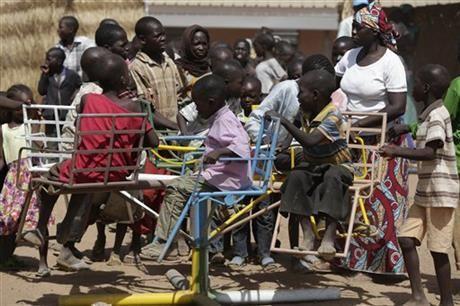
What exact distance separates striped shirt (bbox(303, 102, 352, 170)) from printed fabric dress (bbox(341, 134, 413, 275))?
4.17 feet

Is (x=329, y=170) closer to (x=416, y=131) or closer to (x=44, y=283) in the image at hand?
(x=416, y=131)

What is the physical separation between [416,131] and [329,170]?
79cm

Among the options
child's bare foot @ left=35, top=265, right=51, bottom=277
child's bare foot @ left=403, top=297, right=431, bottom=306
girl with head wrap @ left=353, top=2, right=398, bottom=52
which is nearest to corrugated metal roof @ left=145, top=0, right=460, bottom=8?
girl with head wrap @ left=353, top=2, right=398, bottom=52

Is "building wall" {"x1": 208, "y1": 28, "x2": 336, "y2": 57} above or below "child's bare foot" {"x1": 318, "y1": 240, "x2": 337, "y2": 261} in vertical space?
above

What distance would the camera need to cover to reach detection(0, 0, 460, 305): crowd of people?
290 inches

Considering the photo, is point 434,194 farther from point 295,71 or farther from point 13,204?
→ point 13,204

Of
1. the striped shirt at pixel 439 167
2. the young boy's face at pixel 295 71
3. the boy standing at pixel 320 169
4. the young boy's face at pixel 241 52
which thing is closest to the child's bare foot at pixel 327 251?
the boy standing at pixel 320 169

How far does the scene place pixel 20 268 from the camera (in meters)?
9.27

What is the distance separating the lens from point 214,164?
739 cm

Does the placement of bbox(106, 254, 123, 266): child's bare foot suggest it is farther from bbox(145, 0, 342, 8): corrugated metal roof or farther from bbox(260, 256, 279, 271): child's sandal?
bbox(145, 0, 342, 8): corrugated metal roof

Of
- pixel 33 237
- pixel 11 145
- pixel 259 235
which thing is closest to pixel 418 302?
pixel 259 235

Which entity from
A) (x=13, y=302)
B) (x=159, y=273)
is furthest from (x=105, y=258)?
(x=13, y=302)

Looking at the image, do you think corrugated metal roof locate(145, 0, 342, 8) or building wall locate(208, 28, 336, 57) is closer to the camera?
corrugated metal roof locate(145, 0, 342, 8)

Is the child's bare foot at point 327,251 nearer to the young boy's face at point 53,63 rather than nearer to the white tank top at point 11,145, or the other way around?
the white tank top at point 11,145
